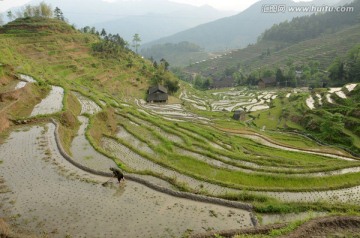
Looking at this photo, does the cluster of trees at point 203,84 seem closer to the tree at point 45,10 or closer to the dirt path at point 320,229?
the tree at point 45,10

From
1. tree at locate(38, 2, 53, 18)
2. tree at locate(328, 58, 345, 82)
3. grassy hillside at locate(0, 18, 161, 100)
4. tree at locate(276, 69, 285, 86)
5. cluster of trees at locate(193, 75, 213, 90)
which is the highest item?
tree at locate(38, 2, 53, 18)

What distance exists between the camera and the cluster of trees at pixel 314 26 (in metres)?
170

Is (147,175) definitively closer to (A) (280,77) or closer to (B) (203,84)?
(A) (280,77)

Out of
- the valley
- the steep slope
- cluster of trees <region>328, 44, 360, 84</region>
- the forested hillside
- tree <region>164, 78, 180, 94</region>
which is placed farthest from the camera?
the steep slope

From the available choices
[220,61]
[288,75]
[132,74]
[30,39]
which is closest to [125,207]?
[132,74]

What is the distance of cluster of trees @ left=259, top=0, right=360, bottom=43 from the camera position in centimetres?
16988

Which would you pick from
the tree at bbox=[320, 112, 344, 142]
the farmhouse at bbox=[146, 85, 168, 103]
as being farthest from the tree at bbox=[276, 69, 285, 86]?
the tree at bbox=[320, 112, 344, 142]

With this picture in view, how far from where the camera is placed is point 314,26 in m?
177

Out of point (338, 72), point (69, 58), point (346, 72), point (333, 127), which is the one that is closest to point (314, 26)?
point (346, 72)

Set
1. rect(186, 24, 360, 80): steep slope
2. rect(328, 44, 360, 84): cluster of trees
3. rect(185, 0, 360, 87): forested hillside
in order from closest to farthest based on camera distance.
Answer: rect(328, 44, 360, 84): cluster of trees, rect(185, 0, 360, 87): forested hillside, rect(186, 24, 360, 80): steep slope

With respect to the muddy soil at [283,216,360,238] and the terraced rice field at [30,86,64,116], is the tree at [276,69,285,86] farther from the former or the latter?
the muddy soil at [283,216,360,238]

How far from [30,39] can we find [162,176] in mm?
62462

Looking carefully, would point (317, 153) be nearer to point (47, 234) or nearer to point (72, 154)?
point (72, 154)

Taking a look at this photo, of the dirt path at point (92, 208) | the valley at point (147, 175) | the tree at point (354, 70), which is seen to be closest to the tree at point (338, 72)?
the tree at point (354, 70)
